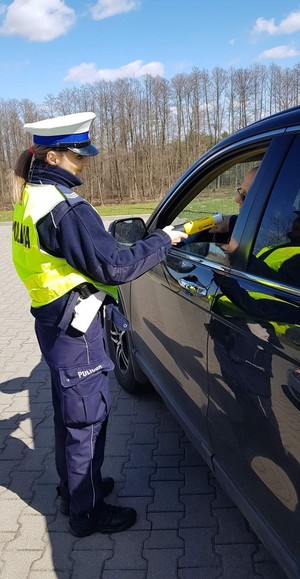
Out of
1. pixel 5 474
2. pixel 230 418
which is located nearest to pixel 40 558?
pixel 5 474

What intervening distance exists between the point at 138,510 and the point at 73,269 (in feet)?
4.51

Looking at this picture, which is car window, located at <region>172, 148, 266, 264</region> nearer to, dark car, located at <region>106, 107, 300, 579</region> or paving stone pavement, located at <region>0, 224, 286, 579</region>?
dark car, located at <region>106, 107, 300, 579</region>

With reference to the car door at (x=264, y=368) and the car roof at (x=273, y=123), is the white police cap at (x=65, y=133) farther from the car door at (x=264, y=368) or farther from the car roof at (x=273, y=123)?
the car door at (x=264, y=368)

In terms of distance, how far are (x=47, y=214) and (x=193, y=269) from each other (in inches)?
27.3

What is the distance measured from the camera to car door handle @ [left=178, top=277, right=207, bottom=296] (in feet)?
6.62

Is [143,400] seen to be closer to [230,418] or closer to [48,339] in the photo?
[48,339]

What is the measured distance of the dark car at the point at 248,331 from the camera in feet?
4.72

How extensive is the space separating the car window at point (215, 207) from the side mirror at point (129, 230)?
1.03ft

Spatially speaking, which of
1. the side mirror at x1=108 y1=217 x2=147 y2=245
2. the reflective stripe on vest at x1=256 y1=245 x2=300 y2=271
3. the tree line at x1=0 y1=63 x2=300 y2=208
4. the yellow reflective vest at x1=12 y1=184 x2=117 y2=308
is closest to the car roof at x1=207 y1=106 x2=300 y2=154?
the reflective stripe on vest at x1=256 y1=245 x2=300 y2=271

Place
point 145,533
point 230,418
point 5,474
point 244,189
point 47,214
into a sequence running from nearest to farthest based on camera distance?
point 230,418 < point 47,214 < point 244,189 < point 145,533 < point 5,474

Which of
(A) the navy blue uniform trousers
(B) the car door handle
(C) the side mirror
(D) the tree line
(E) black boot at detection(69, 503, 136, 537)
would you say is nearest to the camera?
(B) the car door handle

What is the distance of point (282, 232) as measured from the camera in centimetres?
167

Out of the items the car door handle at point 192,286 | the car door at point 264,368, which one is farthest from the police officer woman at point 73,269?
the car door at point 264,368

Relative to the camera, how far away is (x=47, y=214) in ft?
6.30
